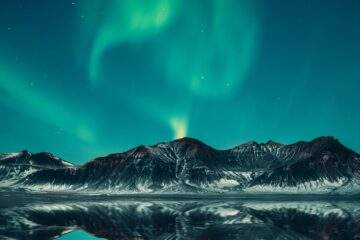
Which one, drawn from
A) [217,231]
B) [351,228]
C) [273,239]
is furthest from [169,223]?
[351,228]

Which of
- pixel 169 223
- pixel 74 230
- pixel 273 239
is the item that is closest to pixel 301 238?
pixel 273 239

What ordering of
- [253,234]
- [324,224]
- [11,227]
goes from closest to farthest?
[253,234] → [11,227] → [324,224]

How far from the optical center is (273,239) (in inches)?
1425

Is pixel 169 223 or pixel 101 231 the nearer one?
pixel 101 231

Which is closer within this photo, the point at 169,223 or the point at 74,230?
the point at 74,230

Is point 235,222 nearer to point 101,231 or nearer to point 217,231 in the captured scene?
point 217,231

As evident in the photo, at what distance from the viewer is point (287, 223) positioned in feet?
159

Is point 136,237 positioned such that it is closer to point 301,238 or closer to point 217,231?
point 217,231

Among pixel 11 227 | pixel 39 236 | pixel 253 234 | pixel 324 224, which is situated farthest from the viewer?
pixel 324 224

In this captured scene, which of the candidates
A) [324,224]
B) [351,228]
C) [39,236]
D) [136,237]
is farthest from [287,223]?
[39,236]

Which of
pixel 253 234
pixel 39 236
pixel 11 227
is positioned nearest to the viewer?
pixel 39 236

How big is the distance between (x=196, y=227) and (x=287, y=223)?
1084 centimetres

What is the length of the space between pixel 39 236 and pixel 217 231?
15642mm

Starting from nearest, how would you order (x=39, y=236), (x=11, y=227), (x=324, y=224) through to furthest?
(x=39, y=236) → (x=11, y=227) → (x=324, y=224)
